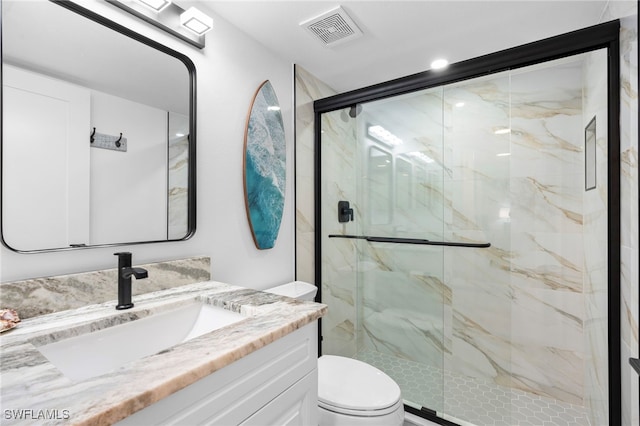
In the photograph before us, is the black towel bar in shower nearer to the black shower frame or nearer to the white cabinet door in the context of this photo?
the black shower frame

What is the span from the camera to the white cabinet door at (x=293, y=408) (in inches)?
32.6

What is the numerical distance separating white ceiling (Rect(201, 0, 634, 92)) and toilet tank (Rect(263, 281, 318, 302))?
137cm

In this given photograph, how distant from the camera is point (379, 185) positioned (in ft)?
7.03

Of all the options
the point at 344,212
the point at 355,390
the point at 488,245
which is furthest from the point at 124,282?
the point at 488,245

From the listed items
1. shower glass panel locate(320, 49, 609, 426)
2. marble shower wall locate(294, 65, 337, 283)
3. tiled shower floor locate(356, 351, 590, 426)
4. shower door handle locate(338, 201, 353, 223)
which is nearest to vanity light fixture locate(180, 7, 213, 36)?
marble shower wall locate(294, 65, 337, 283)

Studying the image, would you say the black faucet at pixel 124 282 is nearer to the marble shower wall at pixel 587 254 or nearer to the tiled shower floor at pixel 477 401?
the marble shower wall at pixel 587 254

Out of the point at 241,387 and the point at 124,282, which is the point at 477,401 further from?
the point at 124,282

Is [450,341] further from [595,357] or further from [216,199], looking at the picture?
[216,199]

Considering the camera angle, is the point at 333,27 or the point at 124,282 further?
the point at 333,27

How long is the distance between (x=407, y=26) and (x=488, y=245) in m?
1.35

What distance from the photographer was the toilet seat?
1281 mm

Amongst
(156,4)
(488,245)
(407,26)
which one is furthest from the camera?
(488,245)

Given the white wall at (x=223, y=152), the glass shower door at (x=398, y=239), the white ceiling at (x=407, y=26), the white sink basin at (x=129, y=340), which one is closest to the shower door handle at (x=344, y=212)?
the glass shower door at (x=398, y=239)

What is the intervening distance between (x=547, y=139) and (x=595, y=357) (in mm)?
1283
